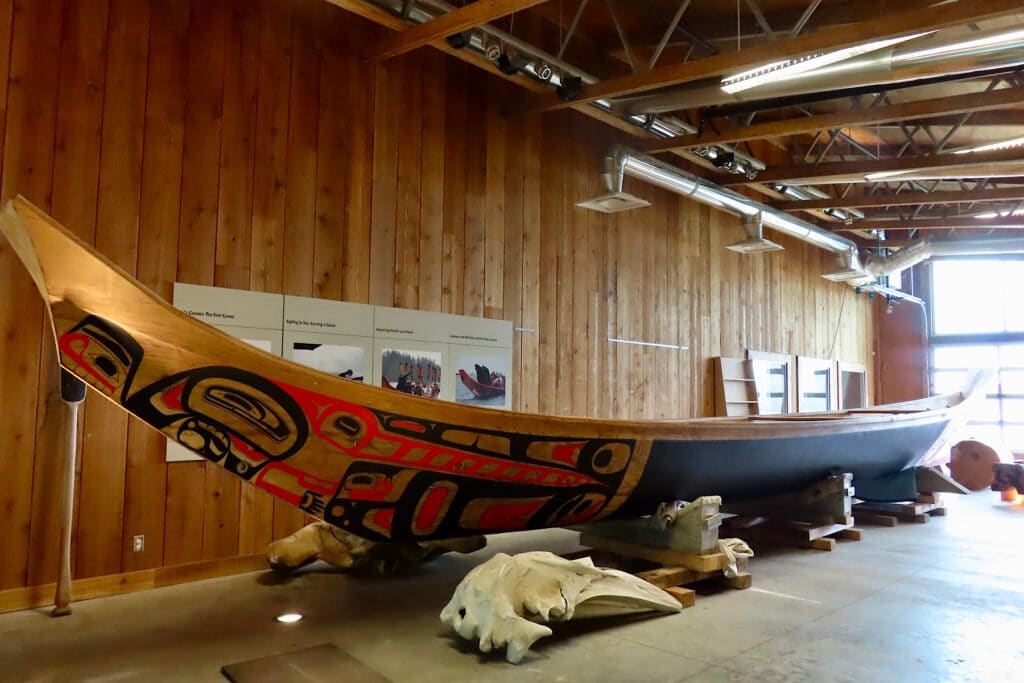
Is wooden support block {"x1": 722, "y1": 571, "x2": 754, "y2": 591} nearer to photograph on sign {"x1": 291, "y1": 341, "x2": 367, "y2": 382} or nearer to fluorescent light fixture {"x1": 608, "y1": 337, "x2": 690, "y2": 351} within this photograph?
photograph on sign {"x1": 291, "y1": 341, "x2": 367, "y2": 382}

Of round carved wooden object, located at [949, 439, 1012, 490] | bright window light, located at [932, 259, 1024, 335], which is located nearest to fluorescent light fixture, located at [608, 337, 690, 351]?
round carved wooden object, located at [949, 439, 1012, 490]

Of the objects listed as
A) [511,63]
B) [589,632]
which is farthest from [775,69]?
[589,632]

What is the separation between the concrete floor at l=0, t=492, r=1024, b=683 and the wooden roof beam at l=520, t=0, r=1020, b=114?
9.73 ft

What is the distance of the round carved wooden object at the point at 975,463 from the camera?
7922 millimetres

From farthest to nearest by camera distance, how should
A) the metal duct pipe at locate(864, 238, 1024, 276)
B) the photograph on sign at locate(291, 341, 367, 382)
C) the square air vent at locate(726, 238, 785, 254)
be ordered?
the metal duct pipe at locate(864, 238, 1024, 276), the square air vent at locate(726, 238, 785, 254), the photograph on sign at locate(291, 341, 367, 382)

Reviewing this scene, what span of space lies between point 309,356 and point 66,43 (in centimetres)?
201

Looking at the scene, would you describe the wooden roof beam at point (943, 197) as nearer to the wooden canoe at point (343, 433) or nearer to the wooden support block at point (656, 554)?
the wooden canoe at point (343, 433)

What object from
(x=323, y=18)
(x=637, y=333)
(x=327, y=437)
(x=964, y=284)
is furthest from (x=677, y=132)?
(x=964, y=284)

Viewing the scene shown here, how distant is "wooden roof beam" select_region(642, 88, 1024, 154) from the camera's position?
16.4 feet

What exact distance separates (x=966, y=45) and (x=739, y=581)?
3.36m

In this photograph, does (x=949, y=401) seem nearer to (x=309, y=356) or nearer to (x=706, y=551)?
(x=706, y=551)

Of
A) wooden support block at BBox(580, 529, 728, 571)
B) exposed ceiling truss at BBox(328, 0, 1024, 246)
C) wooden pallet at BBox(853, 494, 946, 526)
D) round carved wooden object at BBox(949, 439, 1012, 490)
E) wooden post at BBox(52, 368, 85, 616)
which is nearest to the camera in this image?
wooden post at BBox(52, 368, 85, 616)

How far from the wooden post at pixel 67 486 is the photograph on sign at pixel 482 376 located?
2.42 metres

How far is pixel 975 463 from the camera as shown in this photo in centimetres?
798
